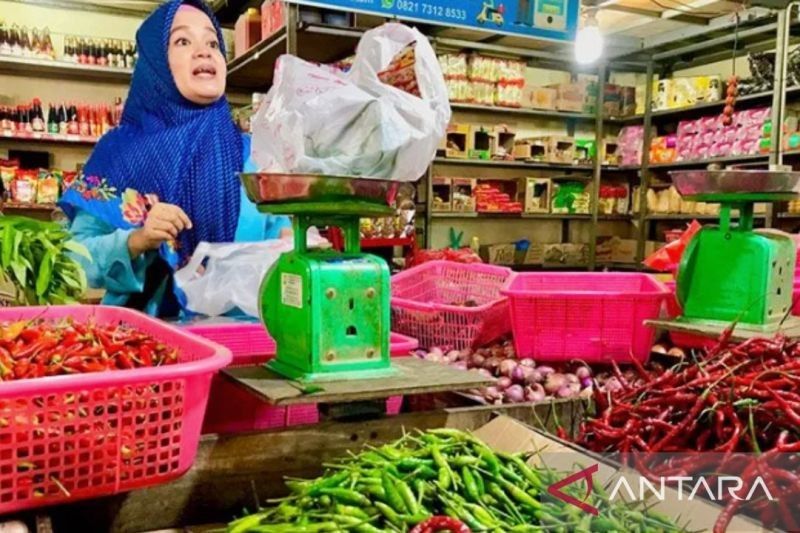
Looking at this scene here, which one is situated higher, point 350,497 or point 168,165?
point 168,165

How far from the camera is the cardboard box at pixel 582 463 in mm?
1113

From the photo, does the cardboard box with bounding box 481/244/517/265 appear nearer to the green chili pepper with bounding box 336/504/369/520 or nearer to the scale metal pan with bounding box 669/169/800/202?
the scale metal pan with bounding box 669/169/800/202

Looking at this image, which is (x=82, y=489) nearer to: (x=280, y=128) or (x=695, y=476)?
(x=280, y=128)

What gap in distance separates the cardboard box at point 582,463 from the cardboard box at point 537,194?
16.8 ft

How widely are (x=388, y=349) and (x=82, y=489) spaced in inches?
24.5

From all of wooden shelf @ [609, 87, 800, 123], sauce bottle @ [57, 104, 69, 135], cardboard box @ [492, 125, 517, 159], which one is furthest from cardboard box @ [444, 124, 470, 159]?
sauce bottle @ [57, 104, 69, 135]

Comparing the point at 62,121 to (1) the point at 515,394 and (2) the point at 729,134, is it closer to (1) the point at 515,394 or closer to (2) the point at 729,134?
(1) the point at 515,394

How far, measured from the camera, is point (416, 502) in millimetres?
1069

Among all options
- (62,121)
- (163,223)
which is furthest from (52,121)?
(163,223)

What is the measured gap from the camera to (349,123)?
139 centimetres

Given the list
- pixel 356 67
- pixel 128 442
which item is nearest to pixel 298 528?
pixel 128 442

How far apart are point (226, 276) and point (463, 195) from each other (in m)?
4.35

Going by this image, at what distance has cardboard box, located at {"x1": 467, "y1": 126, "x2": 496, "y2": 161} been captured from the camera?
6.13 metres

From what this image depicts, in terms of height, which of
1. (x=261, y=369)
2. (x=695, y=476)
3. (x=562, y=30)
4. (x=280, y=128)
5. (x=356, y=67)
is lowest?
(x=695, y=476)
